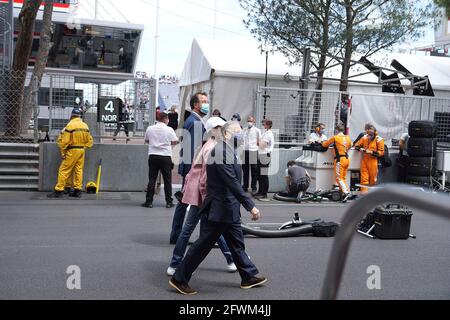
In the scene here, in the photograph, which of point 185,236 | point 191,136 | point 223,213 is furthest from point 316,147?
point 223,213

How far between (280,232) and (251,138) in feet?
17.4

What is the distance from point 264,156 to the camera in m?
13.7

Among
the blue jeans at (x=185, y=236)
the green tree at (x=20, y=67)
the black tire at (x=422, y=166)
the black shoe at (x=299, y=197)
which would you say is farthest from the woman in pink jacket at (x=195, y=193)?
the black tire at (x=422, y=166)

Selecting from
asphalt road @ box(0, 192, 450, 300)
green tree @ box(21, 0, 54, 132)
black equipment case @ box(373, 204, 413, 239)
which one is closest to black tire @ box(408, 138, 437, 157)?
asphalt road @ box(0, 192, 450, 300)

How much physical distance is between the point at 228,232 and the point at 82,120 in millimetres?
7987

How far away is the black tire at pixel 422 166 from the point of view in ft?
47.3

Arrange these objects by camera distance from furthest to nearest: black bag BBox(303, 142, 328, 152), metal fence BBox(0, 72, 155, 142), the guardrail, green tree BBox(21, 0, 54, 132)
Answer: green tree BBox(21, 0, 54, 132)
black bag BBox(303, 142, 328, 152)
metal fence BBox(0, 72, 155, 142)
the guardrail

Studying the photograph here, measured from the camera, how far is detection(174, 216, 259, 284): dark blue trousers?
5750mm

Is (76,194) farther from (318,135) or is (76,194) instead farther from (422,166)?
(422,166)

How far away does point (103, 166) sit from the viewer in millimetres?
13188

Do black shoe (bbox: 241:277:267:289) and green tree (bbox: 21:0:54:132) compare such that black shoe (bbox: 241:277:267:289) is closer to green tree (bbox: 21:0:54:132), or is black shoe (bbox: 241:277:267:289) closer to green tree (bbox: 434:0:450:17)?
green tree (bbox: 21:0:54:132)

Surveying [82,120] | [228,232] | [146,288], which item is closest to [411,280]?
[228,232]

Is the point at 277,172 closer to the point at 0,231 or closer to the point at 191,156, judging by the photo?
the point at 191,156

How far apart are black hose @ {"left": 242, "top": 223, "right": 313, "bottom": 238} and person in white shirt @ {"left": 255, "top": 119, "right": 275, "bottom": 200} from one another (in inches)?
180
